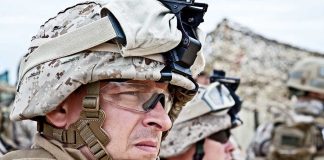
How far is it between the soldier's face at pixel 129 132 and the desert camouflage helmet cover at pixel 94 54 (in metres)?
0.13

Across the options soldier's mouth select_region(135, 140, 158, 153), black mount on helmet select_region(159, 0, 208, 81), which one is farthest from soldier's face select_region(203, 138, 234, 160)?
soldier's mouth select_region(135, 140, 158, 153)

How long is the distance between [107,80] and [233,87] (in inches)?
103

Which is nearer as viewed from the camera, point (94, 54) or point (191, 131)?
point (94, 54)

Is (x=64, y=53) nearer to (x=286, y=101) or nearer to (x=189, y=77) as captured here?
(x=189, y=77)

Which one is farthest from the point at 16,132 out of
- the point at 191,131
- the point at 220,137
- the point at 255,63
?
the point at 255,63

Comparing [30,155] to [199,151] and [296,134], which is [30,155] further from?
[296,134]

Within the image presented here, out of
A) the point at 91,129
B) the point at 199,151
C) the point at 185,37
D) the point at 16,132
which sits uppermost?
the point at 185,37

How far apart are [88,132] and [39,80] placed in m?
0.29

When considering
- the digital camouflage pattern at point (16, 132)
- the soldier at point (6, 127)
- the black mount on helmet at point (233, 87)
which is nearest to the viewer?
the black mount on helmet at point (233, 87)

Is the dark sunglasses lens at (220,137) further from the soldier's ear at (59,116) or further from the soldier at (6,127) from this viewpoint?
the soldier at (6,127)

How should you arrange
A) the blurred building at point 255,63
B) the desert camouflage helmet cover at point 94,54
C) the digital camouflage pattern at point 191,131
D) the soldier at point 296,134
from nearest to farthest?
the desert camouflage helmet cover at point 94,54, the digital camouflage pattern at point 191,131, the soldier at point 296,134, the blurred building at point 255,63

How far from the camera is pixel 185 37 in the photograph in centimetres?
343

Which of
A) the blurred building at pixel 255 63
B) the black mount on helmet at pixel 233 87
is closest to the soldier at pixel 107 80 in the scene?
the black mount on helmet at pixel 233 87

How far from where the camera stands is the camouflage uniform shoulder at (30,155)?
333 centimetres
